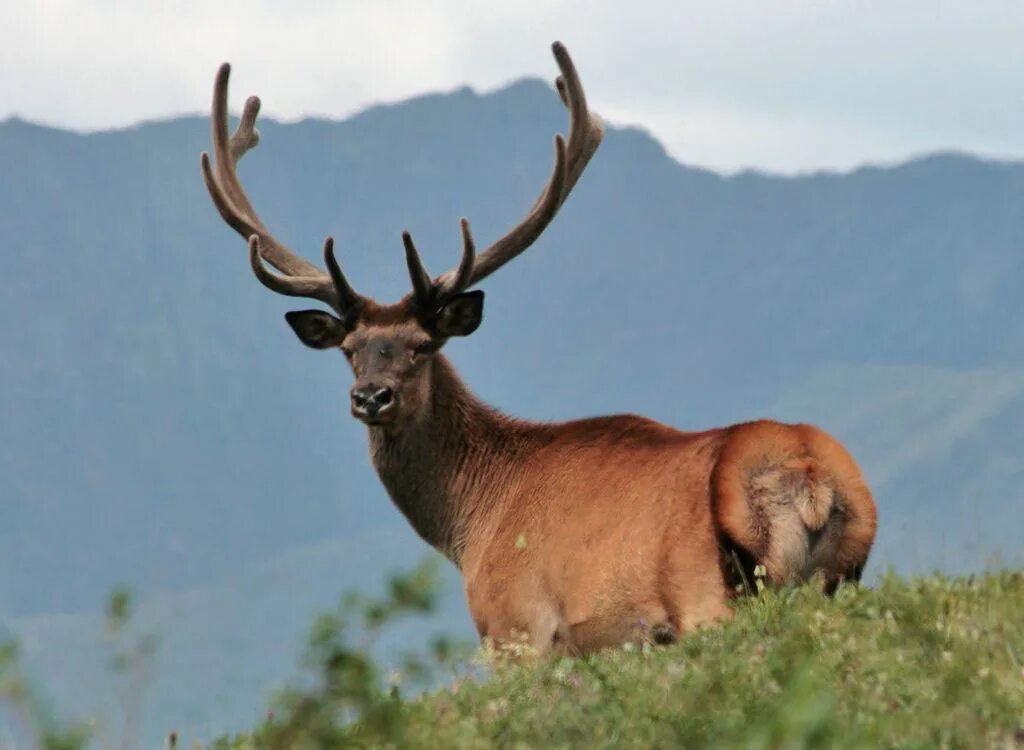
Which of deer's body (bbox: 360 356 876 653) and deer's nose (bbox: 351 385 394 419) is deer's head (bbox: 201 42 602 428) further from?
deer's body (bbox: 360 356 876 653)

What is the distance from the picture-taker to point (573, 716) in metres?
6.50

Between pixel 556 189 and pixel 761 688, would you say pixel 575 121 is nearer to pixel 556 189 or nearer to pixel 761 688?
pixel 556 189

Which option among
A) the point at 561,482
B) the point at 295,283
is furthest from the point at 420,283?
the point at 561,482

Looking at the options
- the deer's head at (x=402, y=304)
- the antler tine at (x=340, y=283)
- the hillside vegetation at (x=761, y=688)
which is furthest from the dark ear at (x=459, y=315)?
the hillside vegetation at (x=761, y=688)

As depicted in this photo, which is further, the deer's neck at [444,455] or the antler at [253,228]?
the antler at [253,228]

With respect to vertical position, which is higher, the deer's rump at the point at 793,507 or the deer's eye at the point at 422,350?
the deer's eye at the point at 422,350

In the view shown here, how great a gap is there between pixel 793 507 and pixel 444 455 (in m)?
3.47

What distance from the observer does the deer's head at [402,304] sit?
11664 mm

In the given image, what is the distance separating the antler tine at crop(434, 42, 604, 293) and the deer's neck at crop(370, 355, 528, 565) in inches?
25.5

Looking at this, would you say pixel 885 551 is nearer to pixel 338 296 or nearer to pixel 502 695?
pixel 502 695

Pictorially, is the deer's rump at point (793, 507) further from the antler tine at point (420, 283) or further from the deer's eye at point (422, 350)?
the antler tine at point (420, 283)

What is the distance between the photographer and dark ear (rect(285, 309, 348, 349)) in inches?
481

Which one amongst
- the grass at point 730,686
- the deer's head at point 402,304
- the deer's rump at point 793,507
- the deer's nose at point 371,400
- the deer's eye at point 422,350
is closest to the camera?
the grass at point 730,686

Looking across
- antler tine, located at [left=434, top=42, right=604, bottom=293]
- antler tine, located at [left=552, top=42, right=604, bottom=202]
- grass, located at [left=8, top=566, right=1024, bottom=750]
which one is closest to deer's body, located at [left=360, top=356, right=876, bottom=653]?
grass, located at [left=8, top=566, right=1024, bottom=750]
